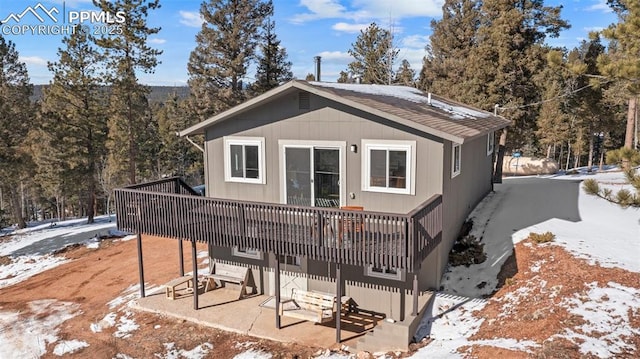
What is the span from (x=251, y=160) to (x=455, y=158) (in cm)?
571

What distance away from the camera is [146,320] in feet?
36.3

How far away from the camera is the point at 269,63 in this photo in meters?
30.8

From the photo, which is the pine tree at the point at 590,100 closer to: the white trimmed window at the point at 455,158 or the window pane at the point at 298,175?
the white trimmed window at the point at 455,158

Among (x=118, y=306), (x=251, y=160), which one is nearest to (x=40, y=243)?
(x=118, y=306)

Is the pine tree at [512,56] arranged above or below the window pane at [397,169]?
above

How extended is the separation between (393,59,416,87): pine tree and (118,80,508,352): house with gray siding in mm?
26664

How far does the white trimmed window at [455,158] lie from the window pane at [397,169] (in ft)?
4.62

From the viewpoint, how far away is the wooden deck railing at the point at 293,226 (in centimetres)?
836

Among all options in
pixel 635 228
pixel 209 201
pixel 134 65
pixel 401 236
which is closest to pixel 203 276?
pixel 209 201

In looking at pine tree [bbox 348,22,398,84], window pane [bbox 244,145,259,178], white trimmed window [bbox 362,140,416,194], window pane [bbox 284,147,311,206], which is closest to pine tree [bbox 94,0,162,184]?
window pane [bbox 244,145,259,178]

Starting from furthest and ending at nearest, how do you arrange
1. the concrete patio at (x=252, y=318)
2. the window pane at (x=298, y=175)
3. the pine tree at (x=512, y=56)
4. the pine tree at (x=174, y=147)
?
the pine tree at (x=174, y=147) → the pine tree at (x=512, y=56) → the window pane at (x=298, y=175) → the concrete patio at (x=252, y=318)

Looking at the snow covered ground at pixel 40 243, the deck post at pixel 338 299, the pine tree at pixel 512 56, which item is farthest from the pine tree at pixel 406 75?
the deck post at pixel 338 299

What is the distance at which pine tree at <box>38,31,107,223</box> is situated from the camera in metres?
23.3

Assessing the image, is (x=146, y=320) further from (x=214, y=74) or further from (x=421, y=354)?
(x=214, y=74)
